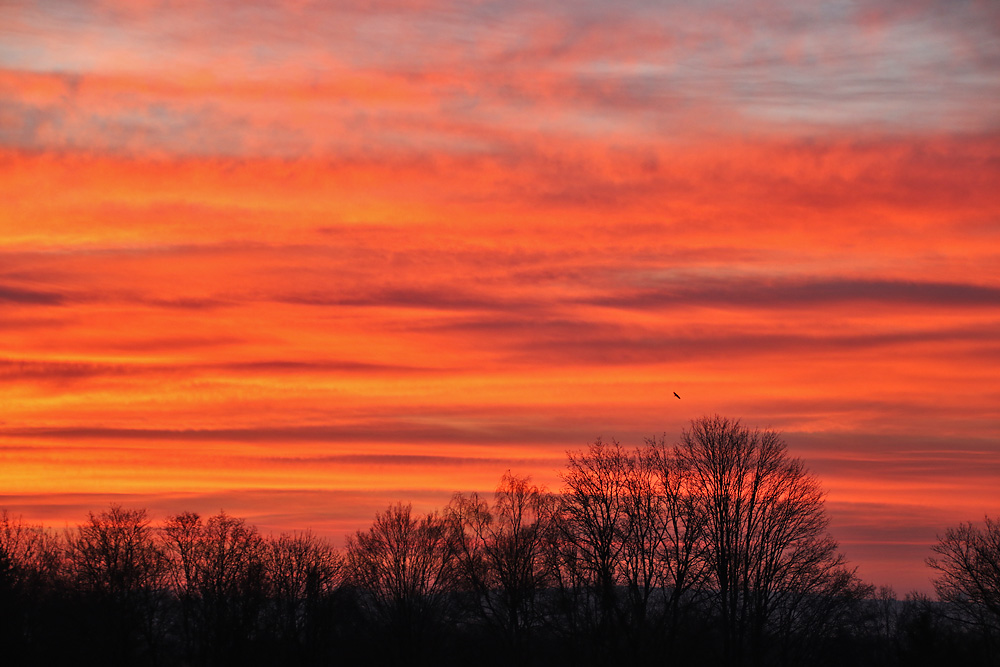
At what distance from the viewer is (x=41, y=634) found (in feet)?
284

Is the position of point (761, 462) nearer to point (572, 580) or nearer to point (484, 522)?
point (572, 580)

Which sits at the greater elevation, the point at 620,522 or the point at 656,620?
the point at 620,522

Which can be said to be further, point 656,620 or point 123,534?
point 123,534

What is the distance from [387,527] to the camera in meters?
115

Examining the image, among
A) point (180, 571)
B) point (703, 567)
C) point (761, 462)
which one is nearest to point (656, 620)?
point (703, 567)

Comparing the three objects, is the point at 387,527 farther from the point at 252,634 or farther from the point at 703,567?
the point at 703,567

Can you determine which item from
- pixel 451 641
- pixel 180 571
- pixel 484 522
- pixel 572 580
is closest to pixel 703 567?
pixel 572 580

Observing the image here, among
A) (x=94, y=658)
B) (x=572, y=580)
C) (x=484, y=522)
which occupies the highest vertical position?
(x=484, y=522)

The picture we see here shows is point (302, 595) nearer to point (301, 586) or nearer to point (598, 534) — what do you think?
point (301, 586)

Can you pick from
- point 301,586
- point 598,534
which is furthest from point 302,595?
point 598,534

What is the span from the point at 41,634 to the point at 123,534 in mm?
27458

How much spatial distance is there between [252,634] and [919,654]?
65.9 m

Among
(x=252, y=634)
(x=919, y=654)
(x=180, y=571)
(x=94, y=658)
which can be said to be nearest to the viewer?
(x=919, y=654)

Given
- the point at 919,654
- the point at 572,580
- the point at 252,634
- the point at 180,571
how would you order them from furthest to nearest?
1. the point at 180,571
2. the point at 252,634
3. the point at 572,580
4. the point at 919,654
